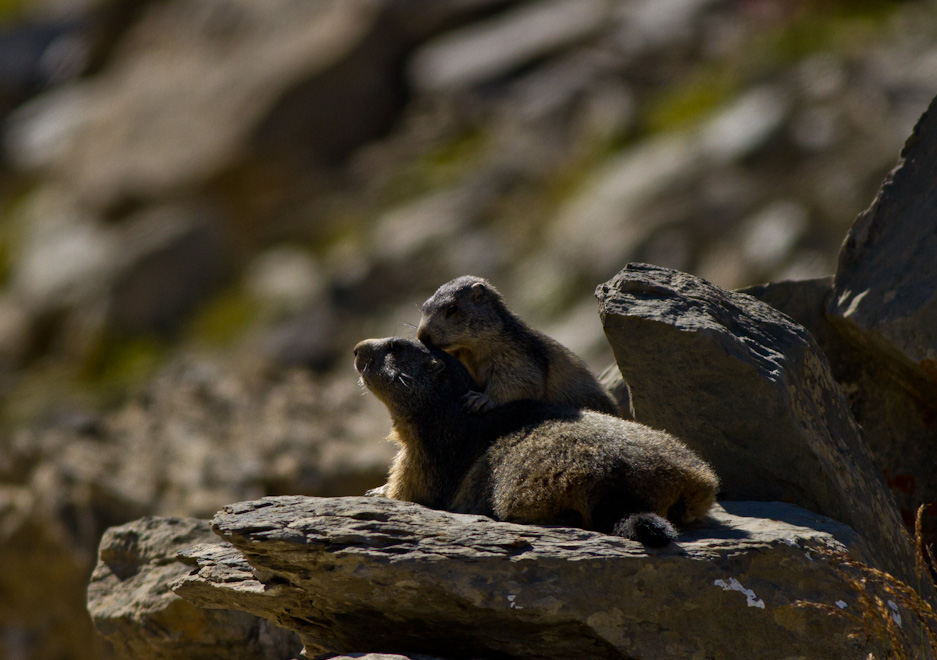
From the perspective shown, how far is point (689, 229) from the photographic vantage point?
19625mm

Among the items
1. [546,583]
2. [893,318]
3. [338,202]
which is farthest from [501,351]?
[338,202]

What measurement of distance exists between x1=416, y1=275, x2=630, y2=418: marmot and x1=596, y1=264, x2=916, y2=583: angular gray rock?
142cm

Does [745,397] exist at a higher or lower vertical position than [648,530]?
higher

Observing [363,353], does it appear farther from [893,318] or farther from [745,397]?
[893,318]

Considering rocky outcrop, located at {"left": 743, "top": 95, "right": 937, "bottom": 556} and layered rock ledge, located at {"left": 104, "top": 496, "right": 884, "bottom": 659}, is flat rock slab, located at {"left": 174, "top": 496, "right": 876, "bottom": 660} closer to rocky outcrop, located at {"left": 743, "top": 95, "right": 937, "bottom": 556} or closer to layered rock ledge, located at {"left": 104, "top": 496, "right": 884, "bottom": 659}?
layered rock ledge, located at {"left": 104, "top": 496, "right": 884, "bottom": 659}

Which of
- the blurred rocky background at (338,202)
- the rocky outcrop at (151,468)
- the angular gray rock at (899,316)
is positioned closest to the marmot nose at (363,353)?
the angular gray rock at (899,316)

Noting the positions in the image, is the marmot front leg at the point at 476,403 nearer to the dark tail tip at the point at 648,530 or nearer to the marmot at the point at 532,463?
the marmot at the point at 532,463

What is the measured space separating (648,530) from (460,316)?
3717 millimetres

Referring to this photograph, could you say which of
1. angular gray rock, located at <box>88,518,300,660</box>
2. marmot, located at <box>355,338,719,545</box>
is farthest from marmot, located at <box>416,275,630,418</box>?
angular gray rock, located at <box>88,518,300,660</box>

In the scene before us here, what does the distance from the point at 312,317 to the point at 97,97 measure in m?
18.2

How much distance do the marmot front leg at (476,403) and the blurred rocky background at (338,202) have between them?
504 cm

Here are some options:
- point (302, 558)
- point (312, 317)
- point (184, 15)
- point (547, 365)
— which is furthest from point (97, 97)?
point (302, 558)

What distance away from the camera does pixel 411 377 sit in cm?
815

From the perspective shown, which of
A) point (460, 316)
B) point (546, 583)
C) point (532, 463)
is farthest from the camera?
point (460, 316)
